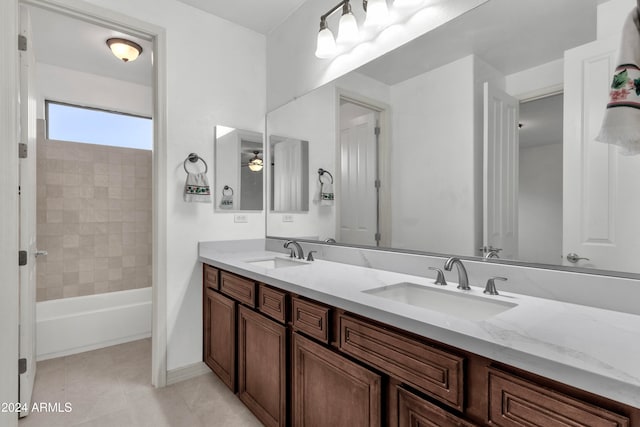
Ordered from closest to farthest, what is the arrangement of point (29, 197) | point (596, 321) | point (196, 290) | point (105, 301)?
1. point (596, 321)
2. point (29, 197)
3. point (196, 290)
4. point (105, 301)

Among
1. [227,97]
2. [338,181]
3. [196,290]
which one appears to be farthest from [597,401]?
[227,97]

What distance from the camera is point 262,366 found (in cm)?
160

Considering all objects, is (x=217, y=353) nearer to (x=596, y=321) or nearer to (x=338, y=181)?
(x=338, y=181)

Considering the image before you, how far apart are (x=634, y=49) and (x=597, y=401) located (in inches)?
37.7

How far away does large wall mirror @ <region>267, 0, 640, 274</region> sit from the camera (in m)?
1.08

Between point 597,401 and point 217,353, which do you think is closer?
point 597,401

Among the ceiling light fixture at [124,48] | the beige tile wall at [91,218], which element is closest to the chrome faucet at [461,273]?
the ceiling light fixture at [124,48]

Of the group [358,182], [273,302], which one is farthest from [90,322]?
[358,182]

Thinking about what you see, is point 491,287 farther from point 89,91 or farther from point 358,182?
point 89,91

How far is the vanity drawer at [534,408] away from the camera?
614mm

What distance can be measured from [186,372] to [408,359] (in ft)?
6.28

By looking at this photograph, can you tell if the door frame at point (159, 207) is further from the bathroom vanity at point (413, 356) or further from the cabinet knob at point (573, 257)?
the cabinet knob at point (573, 257)

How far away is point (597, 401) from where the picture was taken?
0.62 m

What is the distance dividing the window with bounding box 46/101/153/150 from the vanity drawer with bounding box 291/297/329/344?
2909mm
